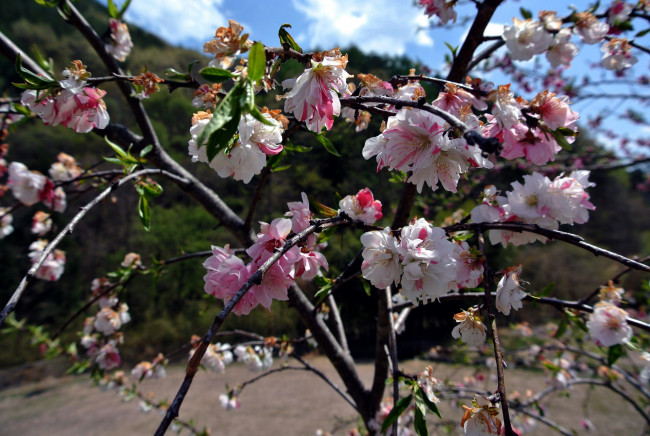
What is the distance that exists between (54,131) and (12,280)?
112 inches

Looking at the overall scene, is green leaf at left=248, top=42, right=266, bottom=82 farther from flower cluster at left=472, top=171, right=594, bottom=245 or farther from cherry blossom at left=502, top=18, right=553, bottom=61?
cherry blossom at left=502, top=18, right=553, bottom=61

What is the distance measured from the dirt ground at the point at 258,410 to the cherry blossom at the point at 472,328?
5.53ft

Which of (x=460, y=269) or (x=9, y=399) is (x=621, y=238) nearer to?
(x=460, y=269)

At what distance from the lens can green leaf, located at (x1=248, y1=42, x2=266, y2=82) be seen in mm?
260

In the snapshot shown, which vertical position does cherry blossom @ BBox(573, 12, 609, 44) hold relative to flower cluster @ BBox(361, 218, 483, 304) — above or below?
above

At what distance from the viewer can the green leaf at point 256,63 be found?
0.26m

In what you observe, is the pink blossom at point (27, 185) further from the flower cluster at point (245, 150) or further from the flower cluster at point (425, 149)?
the flower cluster at point (425, 149)

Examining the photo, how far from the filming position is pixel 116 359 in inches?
45.5

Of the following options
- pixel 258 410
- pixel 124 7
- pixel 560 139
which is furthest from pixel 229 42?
pixel 258 410

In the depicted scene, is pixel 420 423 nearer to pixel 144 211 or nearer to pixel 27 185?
pixel 144 211

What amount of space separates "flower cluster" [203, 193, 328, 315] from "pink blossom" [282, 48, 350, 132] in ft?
0.42

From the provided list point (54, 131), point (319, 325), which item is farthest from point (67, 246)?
point (319, 325)

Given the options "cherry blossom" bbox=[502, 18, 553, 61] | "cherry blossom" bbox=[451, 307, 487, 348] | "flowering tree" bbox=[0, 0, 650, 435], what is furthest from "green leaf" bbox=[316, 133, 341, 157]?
"cherry blossom" bbox=[502, 18, 553, 61]

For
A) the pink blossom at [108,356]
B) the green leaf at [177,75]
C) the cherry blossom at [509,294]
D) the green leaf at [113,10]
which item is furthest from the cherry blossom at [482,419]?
the pink blossom at [108,356]
